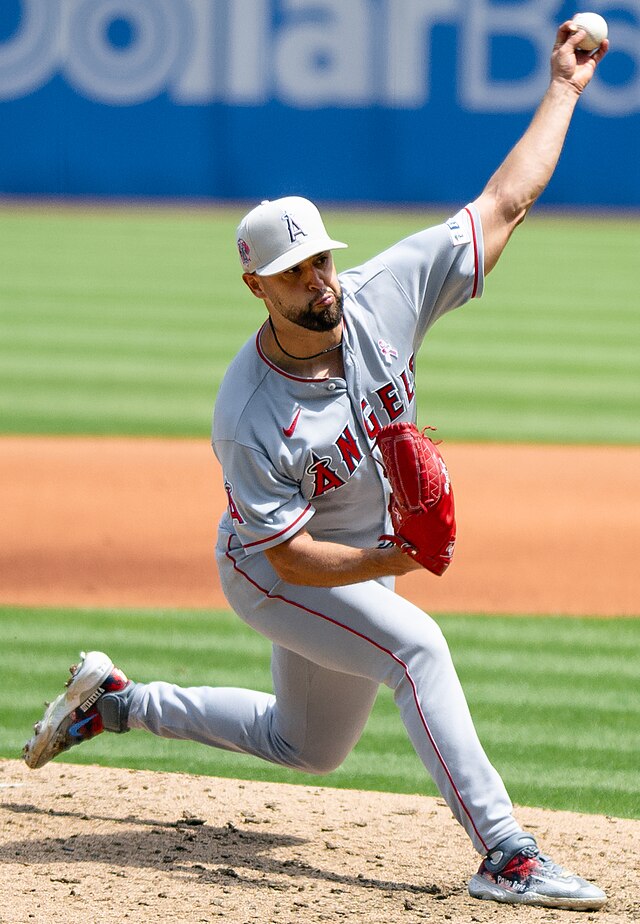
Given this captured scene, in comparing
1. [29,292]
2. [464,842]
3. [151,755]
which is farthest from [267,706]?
[29,292]

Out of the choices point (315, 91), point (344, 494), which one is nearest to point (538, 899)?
point (344, 494)

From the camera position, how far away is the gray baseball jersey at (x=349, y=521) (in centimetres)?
343

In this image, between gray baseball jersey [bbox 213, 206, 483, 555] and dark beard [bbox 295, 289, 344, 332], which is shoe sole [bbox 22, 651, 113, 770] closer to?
gray baseball jersey [bbox 213, 206, 483, 555]

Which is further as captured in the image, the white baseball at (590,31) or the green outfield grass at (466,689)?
the green outfield grass at (466,689)

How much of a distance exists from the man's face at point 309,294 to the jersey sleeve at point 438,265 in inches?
11.3

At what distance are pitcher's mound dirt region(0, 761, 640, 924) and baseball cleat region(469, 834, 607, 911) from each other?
3 centimetres

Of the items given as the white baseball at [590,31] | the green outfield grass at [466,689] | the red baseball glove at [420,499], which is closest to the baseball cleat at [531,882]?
the red baseball glove at [420,499]

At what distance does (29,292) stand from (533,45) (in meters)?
8.61

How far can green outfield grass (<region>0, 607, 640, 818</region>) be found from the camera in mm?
4652

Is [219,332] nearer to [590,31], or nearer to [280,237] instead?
[590,31]

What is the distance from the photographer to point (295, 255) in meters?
3.48

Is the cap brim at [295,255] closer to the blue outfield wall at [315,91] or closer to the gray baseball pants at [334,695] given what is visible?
the gray baseball pants at [334,695]

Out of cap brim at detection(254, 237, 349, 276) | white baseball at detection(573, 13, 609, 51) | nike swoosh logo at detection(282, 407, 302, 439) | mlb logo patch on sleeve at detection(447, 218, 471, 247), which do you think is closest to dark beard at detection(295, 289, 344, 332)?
cap brim at detection(254, 237, 349, 276)

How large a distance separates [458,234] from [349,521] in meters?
0.81
